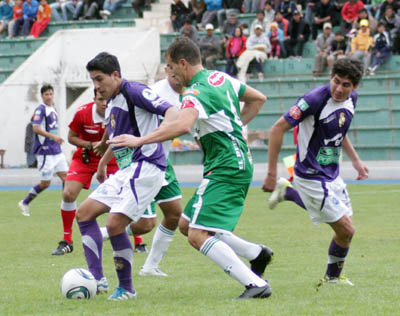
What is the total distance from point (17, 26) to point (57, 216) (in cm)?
1887

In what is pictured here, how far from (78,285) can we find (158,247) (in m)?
1.66

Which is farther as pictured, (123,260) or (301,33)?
(301,33)

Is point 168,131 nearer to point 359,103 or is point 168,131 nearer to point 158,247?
point 158,247

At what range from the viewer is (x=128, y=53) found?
2816cm

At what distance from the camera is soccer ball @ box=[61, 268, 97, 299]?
23.4ft

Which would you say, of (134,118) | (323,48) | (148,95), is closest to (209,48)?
(323,48)

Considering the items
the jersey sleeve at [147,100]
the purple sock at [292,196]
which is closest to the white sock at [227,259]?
the jersey sleeve at [147,100]

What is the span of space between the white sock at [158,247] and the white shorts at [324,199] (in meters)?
1.74

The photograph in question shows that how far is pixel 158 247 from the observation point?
8680 millimetres

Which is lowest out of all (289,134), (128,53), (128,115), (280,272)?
(289,134)

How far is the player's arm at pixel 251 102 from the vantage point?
7.26 m

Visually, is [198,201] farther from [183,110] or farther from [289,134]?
[289,134]

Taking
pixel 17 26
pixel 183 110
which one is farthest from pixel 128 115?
pixel 17 26

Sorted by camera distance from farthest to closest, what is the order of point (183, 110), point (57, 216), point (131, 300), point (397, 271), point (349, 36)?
point (349, 36) → point (57, 216) → point (397, 271) → point (131, 300) → point (183, 110)
